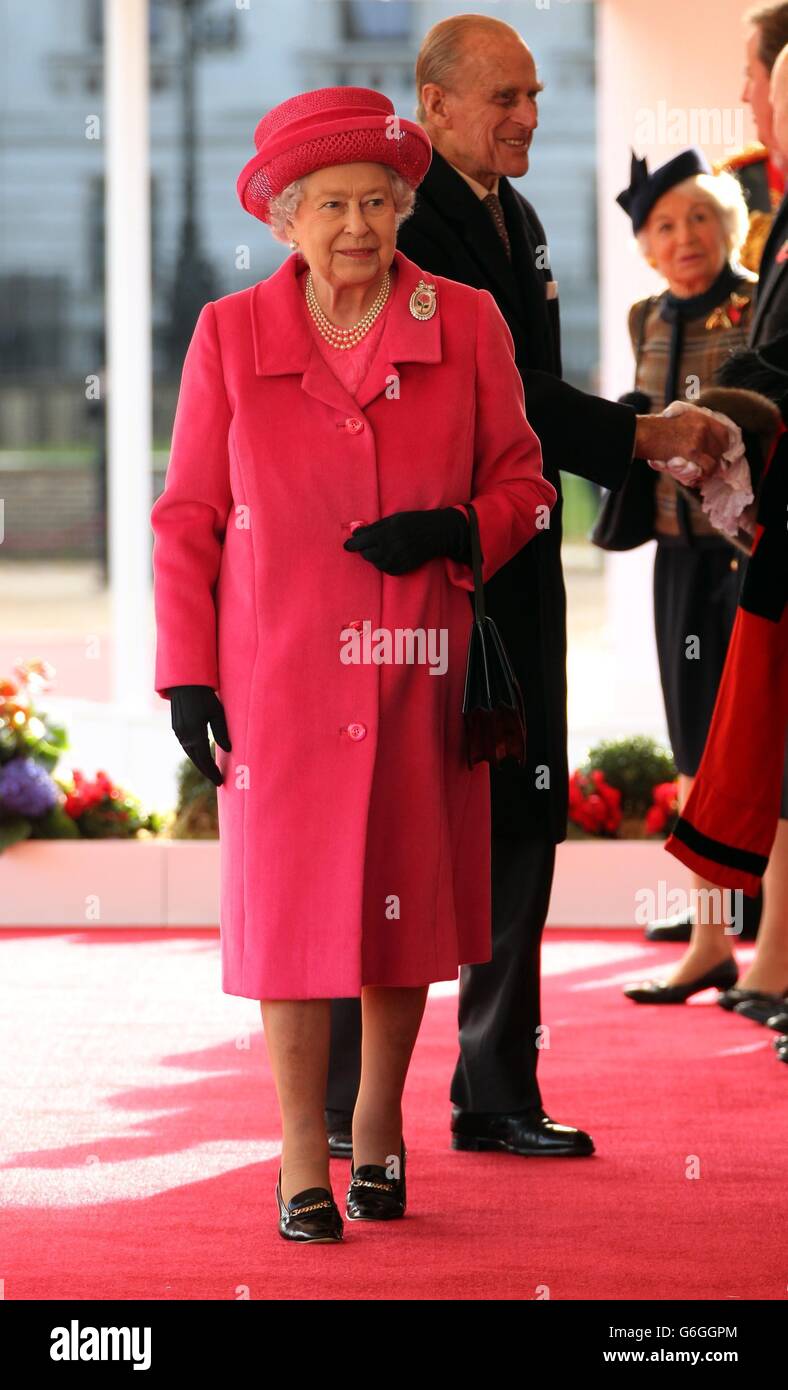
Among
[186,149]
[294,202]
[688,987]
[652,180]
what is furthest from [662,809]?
[186,149]

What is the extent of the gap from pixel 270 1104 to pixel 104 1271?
1.07 meters

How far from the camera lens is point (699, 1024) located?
4.65 meters

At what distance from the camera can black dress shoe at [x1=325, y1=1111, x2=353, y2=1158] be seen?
3398mm

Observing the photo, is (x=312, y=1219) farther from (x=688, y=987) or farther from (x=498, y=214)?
(x=688, y=987)

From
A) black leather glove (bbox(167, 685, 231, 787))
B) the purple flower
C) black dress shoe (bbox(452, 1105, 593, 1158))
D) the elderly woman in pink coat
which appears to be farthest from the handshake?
the purple flower

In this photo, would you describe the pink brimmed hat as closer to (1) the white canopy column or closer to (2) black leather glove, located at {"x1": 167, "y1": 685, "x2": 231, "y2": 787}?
(2) black leather glove, located at {"x1": 167, "y1": 685, "x2": 231, "y2": 787}

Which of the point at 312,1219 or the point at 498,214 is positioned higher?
the point at 498,214

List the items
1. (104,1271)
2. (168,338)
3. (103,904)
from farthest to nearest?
(168,338) < (103,904) < (104,1271)

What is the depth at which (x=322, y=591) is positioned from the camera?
2863 millimetres

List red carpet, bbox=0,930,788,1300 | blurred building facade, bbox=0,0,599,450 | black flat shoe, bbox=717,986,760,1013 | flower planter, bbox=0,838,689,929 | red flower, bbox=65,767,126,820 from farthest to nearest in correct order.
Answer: blurred building facade, bbox=0,0,599,450 < red flower, bbox=65,767,126,820 < flower planter, bbox=0,838,689,929 < black flat shoe, bbox=717,986,760,1013 < red carpet, bbox=0,930,788,1300

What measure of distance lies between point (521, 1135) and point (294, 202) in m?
1.56

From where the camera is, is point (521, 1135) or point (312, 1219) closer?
point (312, 1219)
